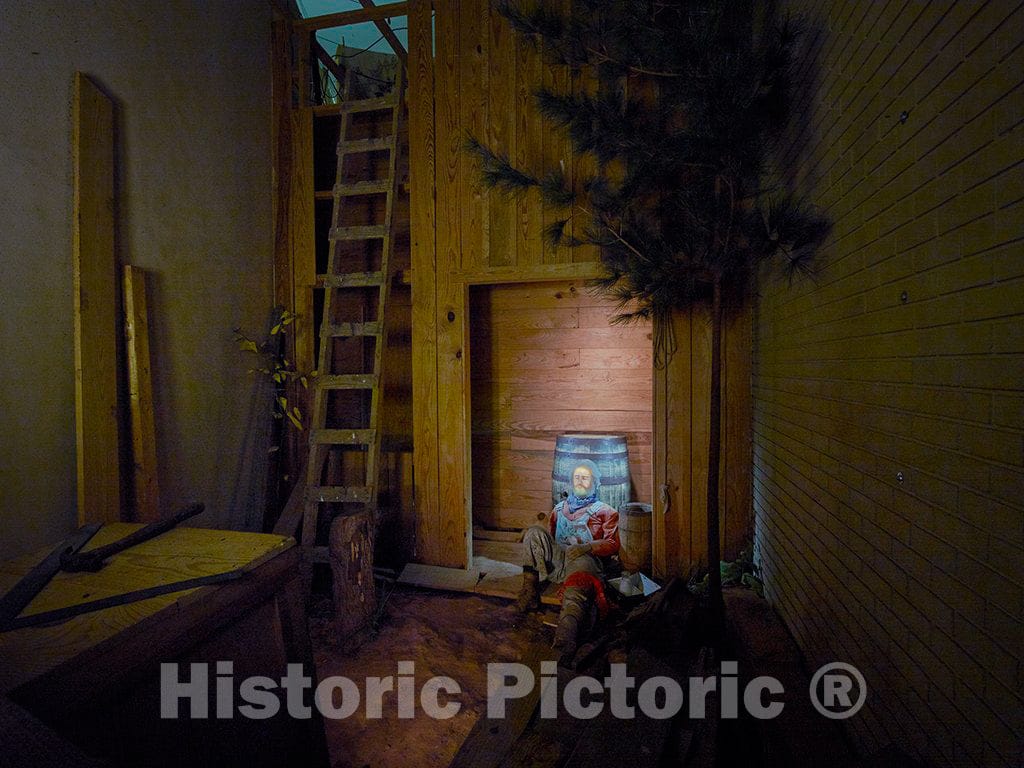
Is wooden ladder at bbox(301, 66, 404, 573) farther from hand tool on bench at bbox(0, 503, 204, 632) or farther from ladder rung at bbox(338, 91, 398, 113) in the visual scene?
hand tool on bench at bbox(0, 503, 204, 632)

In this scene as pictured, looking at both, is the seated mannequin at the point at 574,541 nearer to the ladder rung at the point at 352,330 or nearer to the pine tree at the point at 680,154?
the pine tree at the point at 680,154

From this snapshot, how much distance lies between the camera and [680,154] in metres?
2.35

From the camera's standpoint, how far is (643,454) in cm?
412

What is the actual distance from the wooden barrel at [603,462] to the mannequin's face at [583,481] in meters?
0.06

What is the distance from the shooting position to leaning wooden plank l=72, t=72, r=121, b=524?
8.07ft

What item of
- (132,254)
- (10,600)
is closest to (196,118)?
(132,254)

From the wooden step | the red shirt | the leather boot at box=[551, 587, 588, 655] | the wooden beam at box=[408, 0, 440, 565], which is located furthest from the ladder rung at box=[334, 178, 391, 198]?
the leather boot at box=[551, 587, 588, 655]

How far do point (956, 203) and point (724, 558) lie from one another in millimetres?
2730

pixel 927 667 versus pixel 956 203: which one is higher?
pixel 956 203

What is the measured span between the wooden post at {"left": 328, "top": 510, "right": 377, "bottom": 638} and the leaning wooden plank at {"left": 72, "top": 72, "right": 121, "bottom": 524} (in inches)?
45.7

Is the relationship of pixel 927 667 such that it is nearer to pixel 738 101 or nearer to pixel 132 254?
pixel 738 101

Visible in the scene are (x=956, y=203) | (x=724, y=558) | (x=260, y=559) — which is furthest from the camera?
(x=724, y=558)

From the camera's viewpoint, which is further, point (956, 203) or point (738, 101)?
point (738, 101)

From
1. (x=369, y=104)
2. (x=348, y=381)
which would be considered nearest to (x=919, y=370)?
(x=348, y=381)
